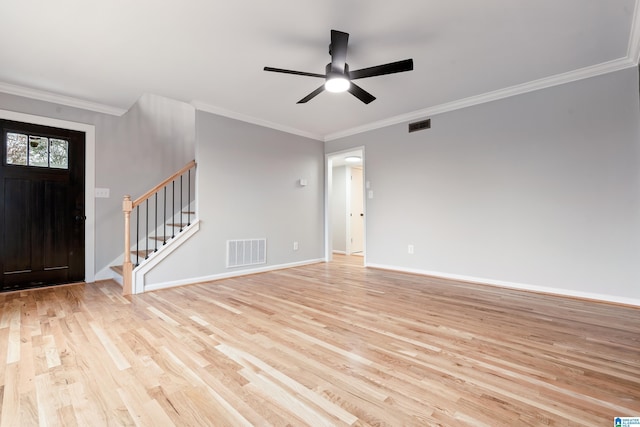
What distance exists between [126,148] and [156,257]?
196 cm

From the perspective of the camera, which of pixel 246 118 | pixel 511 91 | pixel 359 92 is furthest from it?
pixel 246 118

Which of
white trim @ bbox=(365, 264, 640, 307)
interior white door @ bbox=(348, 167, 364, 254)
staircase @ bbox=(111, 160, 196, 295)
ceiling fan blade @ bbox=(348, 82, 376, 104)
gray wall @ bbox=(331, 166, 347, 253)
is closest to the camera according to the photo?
ceiling fan blade @ bbox=(348, 82, 376, 104)

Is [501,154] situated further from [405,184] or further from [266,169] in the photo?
[266,169]

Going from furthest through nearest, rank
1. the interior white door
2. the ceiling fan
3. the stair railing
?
the interior white door → the stair railing → the ceiling fan

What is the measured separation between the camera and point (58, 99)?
3793 millimetres

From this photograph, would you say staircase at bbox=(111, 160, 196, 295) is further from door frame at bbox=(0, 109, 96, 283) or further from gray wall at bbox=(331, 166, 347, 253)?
gray wall at bbox=(331, 166, 347, 253)

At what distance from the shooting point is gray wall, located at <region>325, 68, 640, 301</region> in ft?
9.94

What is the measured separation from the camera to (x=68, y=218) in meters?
3.91

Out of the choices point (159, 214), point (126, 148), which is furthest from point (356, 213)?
point (126, 148)

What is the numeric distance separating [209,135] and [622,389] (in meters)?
4.64

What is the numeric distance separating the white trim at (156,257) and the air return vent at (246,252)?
0.61m

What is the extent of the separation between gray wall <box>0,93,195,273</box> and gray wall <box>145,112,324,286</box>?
119 cm

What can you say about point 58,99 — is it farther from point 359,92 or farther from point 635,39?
point 635,39

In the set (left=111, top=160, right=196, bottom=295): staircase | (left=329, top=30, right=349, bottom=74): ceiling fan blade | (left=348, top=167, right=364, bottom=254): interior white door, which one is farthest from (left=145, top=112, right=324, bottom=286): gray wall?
(left=329, top=30, right=349, bottom=74): ceiling fan blade
